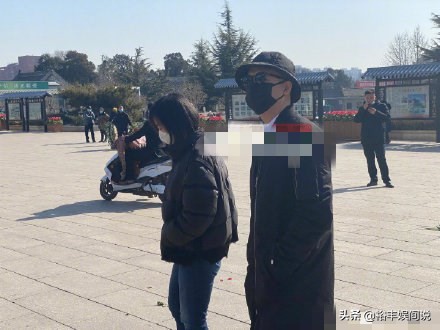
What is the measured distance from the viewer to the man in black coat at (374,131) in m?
11.6

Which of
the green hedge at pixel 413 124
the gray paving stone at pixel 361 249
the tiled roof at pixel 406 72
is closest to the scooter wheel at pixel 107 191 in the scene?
the gray paving stone at pixel 361 249

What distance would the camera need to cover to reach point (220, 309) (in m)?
5.07

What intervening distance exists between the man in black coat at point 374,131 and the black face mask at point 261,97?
Answer: 9.07 m

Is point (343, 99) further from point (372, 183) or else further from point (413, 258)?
point (413, 258)

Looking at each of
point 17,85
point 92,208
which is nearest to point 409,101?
point 92,208

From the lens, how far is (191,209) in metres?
3.33

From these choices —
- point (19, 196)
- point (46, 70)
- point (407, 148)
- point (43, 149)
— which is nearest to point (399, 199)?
point (19, 196)

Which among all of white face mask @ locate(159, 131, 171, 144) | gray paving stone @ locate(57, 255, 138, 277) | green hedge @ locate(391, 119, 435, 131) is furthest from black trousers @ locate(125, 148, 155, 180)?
green hedge @ locate(391, 119, 435, 131)

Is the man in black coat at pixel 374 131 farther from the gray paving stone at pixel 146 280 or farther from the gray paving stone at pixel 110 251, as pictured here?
the gray paving stone at pixel 146 280

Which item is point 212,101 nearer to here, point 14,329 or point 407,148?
point 407,148

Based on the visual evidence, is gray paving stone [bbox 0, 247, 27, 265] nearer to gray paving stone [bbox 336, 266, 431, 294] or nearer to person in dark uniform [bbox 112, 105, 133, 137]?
gray paving stone [bbox 336, 266, 431, 294]

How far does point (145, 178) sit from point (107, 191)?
1.12 meters

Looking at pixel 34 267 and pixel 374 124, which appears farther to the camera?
pixel 374 124

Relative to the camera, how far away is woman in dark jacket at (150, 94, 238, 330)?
336cm
